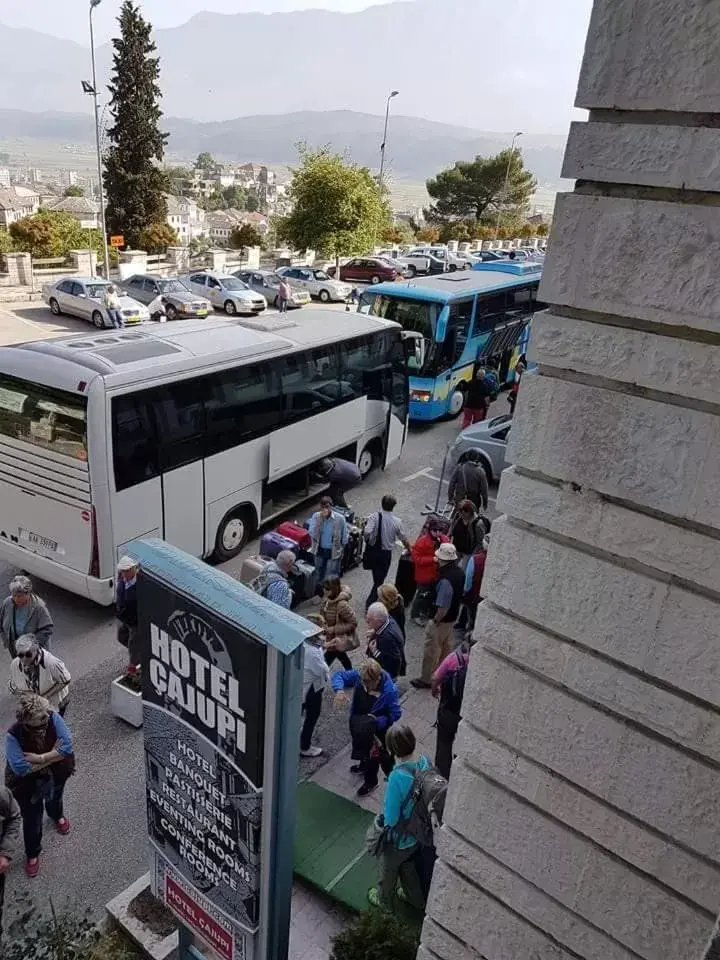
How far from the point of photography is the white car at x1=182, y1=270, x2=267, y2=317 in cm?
2740

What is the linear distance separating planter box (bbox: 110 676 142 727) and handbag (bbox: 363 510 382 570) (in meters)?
3.07

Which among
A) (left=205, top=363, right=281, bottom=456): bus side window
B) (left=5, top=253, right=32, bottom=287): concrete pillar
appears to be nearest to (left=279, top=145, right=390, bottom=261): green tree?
(left=5, top=253, right=32, bottom=287): concrete pillar

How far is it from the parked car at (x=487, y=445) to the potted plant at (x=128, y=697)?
676 cm

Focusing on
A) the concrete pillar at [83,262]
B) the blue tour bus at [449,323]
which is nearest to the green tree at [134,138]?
the concrete pillar at [83,262]

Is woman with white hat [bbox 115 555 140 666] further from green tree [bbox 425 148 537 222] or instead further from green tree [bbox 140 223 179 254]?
green tree [bbox 425 148 537 222]

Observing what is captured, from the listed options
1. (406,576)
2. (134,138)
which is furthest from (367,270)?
(406,576)

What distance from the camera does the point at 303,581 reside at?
8.71 meters

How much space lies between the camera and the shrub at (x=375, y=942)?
13.8 ft

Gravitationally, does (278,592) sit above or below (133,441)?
below

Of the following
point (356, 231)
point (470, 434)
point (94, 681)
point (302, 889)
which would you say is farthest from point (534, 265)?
point (302, 889)

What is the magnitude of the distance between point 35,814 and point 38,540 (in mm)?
3750

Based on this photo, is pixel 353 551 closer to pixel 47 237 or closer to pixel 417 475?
pixel 417 475

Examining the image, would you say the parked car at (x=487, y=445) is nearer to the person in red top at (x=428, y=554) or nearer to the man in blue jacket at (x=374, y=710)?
the person in red top at (x=428, y=554)

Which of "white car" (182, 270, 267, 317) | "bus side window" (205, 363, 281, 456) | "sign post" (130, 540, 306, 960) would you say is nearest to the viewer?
"sign post" (130, 540, 306, 960)
